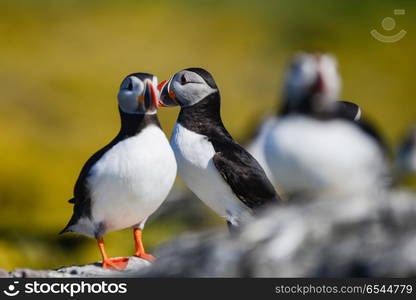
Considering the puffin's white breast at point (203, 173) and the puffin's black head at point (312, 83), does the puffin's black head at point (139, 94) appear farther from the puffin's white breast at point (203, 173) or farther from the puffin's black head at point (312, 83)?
the puffin's black head at point (312, 83)

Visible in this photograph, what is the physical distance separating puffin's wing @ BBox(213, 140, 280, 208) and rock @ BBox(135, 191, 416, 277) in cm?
160

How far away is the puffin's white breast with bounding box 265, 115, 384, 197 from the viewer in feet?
20.2

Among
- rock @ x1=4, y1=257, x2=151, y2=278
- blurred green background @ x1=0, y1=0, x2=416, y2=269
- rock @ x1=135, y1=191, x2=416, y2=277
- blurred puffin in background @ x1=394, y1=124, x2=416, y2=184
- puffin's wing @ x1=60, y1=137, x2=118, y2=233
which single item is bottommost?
rock @ x1=4, y1=257, x2=151, y2=278

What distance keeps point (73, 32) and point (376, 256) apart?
60.0 ft

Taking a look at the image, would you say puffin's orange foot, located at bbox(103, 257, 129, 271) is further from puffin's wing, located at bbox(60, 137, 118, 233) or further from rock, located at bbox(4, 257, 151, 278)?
puffin's wing, located at bbox(60, 137, 118, 233)

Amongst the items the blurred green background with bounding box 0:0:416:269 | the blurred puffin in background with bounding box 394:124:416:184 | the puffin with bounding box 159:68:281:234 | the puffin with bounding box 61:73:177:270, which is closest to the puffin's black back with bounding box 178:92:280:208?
the puffin with bounding box 159:68:281:234

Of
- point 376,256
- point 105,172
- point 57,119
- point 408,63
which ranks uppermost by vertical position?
point 408,63

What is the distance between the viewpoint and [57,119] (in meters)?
17.5

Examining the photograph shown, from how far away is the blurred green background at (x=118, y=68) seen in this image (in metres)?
13.8

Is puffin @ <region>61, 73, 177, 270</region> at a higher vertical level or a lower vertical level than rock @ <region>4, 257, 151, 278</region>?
higher

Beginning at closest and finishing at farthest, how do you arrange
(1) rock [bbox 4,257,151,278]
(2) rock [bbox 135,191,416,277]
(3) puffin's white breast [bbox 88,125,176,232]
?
(2) rock [bbox 135,191,416,277] < (1) rock [bbox 4,257,151,278] < (3) puffin's white breast [bbox 88,125,176,232]

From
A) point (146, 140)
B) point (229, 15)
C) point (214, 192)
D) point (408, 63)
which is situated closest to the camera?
point (146, 140)

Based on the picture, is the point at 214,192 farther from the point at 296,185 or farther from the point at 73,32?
the point at 73,32

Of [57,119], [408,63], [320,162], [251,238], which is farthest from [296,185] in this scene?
[408,63]
